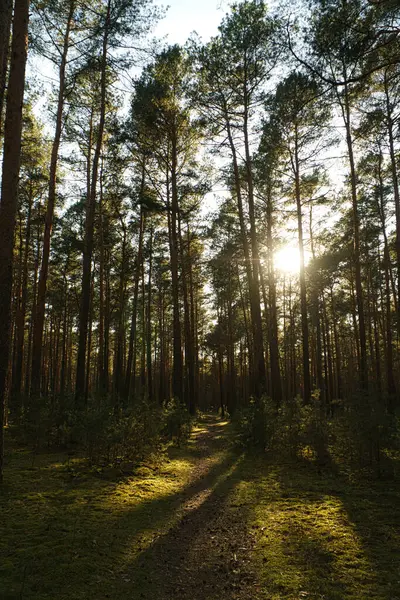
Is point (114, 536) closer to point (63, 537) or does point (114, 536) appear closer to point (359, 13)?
point (63, 537)

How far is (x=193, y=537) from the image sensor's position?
440 centimetres

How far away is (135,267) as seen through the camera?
63.1 feet

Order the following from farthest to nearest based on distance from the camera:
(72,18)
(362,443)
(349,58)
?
(72,18)
(362,443)
(349,58)

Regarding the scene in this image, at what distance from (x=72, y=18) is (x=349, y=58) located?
37.6ft

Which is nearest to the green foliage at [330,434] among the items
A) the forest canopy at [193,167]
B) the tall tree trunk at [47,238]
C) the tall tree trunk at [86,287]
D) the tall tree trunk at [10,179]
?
the forest canopy at [193,167]

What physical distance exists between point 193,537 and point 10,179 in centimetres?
598

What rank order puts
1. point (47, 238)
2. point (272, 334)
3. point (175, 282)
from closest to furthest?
1. point (47, 238)
2. point (175, 282)
3. point (272, 334)

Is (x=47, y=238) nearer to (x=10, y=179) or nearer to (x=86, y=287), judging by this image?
(x=86, y=287)

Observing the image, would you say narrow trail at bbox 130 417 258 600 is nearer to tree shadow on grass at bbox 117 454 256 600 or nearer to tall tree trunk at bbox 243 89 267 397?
tree shadow on grass at bbox 117 454 256 600

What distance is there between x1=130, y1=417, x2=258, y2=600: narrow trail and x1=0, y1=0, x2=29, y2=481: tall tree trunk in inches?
117

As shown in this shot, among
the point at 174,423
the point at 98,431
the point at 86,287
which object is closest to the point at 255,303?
the point at 174,423

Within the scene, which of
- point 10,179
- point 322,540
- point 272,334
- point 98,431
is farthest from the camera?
point 272,334

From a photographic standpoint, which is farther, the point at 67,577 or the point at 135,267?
the point at 135,267

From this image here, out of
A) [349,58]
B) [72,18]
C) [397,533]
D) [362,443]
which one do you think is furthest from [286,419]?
[72,18]
